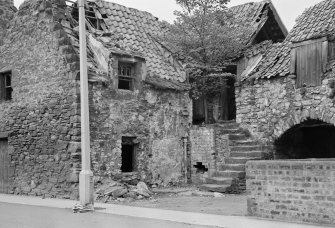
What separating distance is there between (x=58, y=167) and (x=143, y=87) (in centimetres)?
434

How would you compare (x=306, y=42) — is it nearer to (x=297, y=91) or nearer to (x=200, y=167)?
(x=297, y=91)

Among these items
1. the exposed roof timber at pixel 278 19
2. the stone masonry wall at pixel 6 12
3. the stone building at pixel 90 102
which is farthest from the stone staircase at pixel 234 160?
the stone masonry wall at pixel 6 12

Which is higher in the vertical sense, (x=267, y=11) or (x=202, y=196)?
(x=267, y=11)

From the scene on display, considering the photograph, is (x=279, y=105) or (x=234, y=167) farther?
(x=279, y=105)

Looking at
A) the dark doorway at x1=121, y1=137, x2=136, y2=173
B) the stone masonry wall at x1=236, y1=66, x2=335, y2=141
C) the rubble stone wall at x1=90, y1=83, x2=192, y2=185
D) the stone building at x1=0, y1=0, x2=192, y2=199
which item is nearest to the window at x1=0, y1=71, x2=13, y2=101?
the stone building at x1=0, y1=0, x2=192, y2=199

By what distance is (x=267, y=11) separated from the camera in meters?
22.5

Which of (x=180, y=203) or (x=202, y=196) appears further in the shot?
(x=202, y=196)

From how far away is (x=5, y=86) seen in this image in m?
19.0

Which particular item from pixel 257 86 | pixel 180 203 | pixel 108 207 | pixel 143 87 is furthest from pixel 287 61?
pixel 108 207

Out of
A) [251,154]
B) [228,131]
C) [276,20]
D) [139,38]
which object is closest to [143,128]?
[228,131]

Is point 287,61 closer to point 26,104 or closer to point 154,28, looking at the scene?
point 154,28

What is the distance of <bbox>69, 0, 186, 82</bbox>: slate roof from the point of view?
18.9 metres

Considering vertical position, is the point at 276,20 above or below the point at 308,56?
above

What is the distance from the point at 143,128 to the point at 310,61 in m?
6.38
